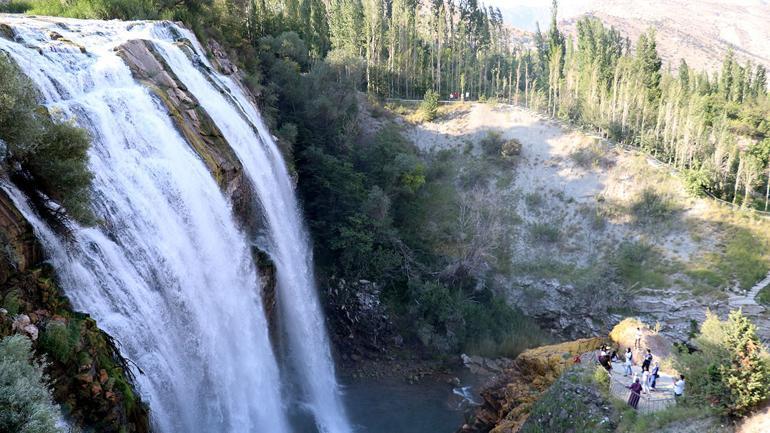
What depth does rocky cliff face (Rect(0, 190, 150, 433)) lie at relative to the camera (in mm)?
9641

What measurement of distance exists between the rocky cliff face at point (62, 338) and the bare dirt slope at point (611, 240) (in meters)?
30.8

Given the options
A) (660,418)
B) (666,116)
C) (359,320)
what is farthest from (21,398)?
(666,116)

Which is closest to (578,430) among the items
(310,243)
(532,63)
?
(310,243)

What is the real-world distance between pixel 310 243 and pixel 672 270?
25599 mm

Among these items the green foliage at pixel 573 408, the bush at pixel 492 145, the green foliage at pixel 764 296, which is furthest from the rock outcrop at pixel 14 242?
the green foliage at pixel 764 296

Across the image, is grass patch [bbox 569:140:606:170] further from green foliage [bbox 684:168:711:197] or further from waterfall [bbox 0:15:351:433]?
waterfall [bbox 0:15:351:433]

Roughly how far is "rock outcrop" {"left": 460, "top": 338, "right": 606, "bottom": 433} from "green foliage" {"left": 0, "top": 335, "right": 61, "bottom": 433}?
16054mm

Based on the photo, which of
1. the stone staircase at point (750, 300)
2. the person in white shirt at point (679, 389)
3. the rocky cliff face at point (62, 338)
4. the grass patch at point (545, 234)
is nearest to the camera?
the rocky cliff face at point (62, 338)

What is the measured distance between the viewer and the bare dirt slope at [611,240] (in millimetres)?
36250

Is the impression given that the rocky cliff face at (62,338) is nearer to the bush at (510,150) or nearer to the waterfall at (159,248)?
the waterfall at (159,248)

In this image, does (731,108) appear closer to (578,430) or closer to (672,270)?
(672,270)

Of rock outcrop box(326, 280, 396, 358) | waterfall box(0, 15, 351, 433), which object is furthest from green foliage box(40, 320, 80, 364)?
rock outcrop box(326, 280, 396, 358)

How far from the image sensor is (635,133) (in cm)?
5341

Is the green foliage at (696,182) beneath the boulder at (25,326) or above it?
beneath
